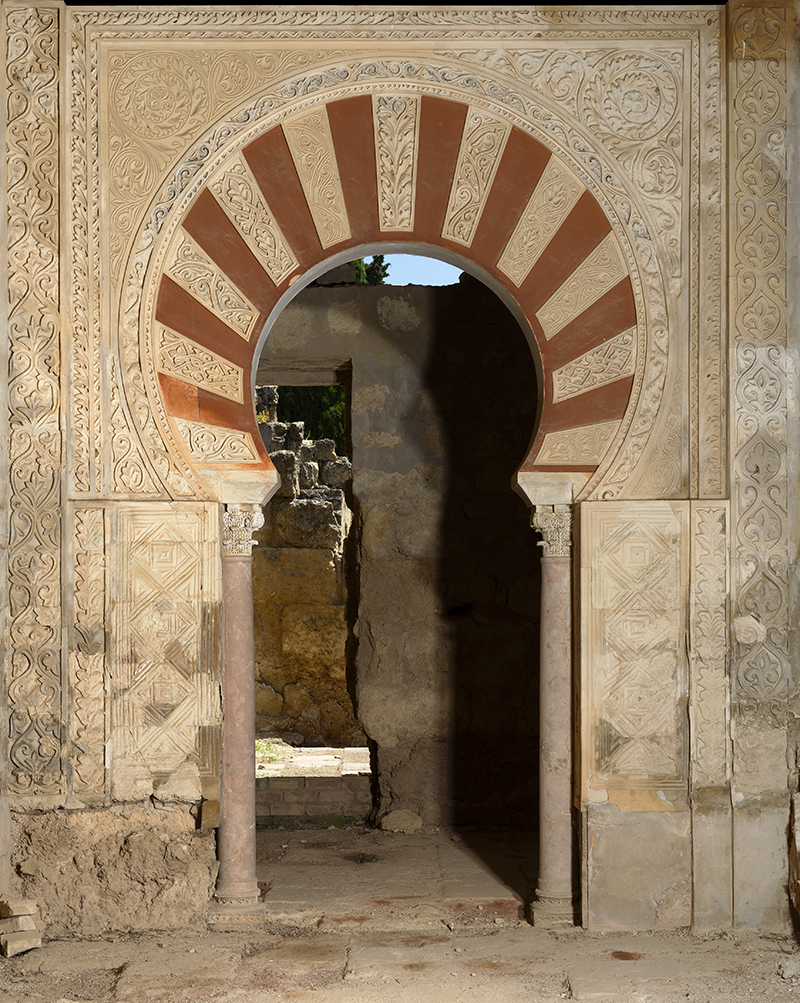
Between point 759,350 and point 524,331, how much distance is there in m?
1.05

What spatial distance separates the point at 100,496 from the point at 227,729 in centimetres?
118

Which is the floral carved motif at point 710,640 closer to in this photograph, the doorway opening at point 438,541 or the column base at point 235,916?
the doorway opening at point 438,541

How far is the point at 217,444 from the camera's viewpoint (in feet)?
13.7

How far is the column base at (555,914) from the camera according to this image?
414cm

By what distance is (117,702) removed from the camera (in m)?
4.09

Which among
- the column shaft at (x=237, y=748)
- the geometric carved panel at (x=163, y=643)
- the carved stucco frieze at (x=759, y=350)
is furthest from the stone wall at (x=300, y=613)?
the carved stucco frieze at (x=759, y=350)

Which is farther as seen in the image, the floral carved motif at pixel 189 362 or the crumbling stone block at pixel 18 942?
the floral carved motif at pixel 189 362

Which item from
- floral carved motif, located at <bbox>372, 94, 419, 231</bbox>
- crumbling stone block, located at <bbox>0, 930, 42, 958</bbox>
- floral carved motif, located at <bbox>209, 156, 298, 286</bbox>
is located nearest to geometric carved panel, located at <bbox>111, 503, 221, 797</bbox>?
crumbling stone block, located at <bbox>0, 930, 42, 958</bbox>

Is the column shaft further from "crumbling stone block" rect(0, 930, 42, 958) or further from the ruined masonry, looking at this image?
"crumbling stone block" rect(0, 930, 42, 958)

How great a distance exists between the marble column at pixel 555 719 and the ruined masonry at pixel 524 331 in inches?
0.6

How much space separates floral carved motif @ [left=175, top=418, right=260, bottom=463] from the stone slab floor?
6.77 ft

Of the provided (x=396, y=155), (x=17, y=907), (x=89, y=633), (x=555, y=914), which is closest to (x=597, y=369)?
(x=396, y=155)

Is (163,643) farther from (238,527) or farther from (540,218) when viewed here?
(540,218)

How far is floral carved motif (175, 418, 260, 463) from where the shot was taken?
13.7ft
